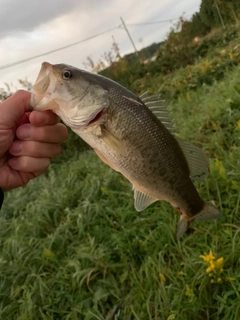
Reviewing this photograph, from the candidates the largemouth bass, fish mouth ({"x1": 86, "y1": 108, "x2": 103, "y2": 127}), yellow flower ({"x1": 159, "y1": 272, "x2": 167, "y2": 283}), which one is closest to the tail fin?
the largemouth bass

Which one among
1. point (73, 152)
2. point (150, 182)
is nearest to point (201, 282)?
point (150, 182)

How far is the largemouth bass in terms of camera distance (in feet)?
5.22

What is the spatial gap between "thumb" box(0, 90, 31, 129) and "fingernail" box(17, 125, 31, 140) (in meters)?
0.07

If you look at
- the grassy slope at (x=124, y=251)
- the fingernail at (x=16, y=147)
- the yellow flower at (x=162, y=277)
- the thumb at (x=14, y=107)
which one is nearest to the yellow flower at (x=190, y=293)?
the grassy slope at (x=124, y=251)

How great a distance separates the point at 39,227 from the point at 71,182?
0.98m

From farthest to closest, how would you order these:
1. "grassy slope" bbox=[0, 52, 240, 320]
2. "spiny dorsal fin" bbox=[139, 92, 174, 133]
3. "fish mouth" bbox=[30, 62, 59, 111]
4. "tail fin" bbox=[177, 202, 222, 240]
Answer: "grassy slope" bbox=[0, 52, 240, 320]
"tail fin" bbox=[177, 202, 222, 240]
"spiny dorsal fin" bbox=[139, 92, 174, 133]
"fish mouth" bbox=[30, 62, 59, 111]

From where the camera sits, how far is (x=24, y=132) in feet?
6.27

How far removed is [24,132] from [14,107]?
0.13 m

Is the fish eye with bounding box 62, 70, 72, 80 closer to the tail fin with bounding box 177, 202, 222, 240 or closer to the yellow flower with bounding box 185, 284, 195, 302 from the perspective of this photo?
the tail fin with bounding box 177, 202, 222, 240

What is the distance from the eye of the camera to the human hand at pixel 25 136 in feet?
6.17

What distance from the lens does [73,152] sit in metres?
8.27

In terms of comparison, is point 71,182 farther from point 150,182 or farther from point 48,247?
point 150,182

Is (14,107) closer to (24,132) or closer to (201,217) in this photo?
(24,132)

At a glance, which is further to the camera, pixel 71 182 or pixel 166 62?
pixel 166 62
